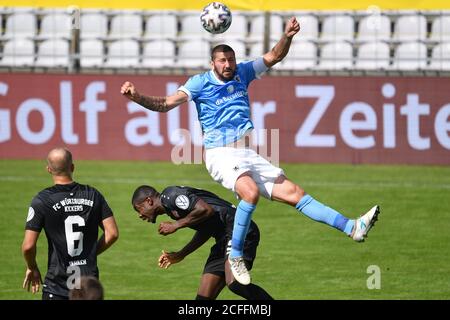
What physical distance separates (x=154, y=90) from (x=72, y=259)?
43.2 ft

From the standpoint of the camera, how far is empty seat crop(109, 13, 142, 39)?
80.4ft

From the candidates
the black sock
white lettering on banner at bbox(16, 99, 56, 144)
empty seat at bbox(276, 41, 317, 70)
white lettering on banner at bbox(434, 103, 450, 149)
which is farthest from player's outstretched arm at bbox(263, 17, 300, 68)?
white lettering on banner at bbox(16, 99, 56, 144)

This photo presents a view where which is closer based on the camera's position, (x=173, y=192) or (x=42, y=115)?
(x=173, y=192)

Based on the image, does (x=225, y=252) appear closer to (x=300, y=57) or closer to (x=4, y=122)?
(x=300, y=57)

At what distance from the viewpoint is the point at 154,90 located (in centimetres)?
2300

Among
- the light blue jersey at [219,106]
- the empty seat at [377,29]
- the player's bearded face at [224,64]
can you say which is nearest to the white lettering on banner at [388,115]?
the empty seat at [377,29]

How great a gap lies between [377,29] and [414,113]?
96.6 inches

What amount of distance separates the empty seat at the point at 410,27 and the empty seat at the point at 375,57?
0.46 meters

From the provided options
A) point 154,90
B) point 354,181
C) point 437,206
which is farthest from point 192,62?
point 437,206

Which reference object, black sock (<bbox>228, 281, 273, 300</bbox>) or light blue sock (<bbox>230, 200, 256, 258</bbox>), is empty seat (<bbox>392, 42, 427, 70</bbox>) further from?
black sock (<bbox>228, 281, 273, 300</bbox>)

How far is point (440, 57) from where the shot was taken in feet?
74.3

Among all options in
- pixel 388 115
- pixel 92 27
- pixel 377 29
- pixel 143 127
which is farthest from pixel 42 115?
pixel 377 29

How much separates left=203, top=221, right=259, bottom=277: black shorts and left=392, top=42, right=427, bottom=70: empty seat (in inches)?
486

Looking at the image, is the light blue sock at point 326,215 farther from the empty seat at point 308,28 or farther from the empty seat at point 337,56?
the empty seat at point 308,28
